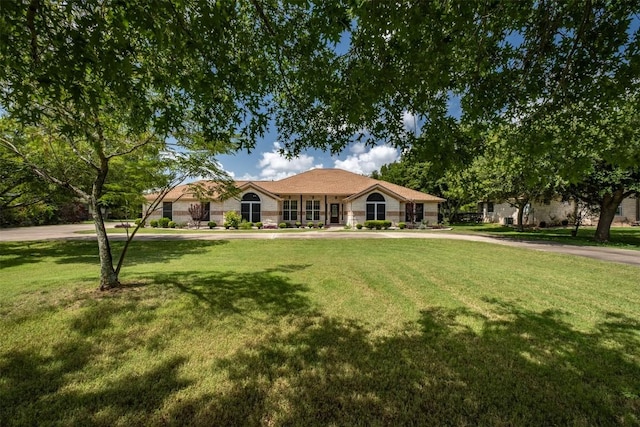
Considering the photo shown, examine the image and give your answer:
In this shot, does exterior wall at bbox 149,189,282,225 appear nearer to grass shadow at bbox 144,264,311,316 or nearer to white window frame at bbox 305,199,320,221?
white window frame at bbox 305,199,320,221

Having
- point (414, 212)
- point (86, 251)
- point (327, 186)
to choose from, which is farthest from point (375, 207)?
point (86, 251)

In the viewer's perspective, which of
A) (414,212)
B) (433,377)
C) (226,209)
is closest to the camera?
(433,377)

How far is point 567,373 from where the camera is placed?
3686 millimetres

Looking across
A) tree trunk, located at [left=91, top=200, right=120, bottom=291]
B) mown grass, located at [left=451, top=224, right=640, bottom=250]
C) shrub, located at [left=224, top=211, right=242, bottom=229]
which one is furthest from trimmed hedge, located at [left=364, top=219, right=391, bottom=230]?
tree trunk, located at [left=91, top=200, right=120, bottom=291]

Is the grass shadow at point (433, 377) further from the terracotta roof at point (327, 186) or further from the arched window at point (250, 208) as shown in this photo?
the arched window at point (250, 208)

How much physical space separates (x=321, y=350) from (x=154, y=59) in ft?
16.7

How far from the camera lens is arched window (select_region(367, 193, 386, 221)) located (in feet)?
96.5

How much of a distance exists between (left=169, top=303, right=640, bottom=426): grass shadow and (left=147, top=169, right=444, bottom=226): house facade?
24451 millimetres

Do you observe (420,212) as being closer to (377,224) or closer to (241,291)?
(377,224)

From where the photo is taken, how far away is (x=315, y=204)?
3120cm

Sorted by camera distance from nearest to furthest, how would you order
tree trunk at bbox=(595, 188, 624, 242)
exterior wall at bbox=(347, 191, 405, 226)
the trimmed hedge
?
tree trunk at bbox=(595, 188, 624, 242)
the trimmed hedge
exterior wall at bbox=(347, 191, 405, 226)

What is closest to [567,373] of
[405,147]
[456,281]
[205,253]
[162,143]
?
[405,147]

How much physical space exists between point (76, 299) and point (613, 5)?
413 inches

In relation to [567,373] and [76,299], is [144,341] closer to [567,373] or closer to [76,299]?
[76,299]
